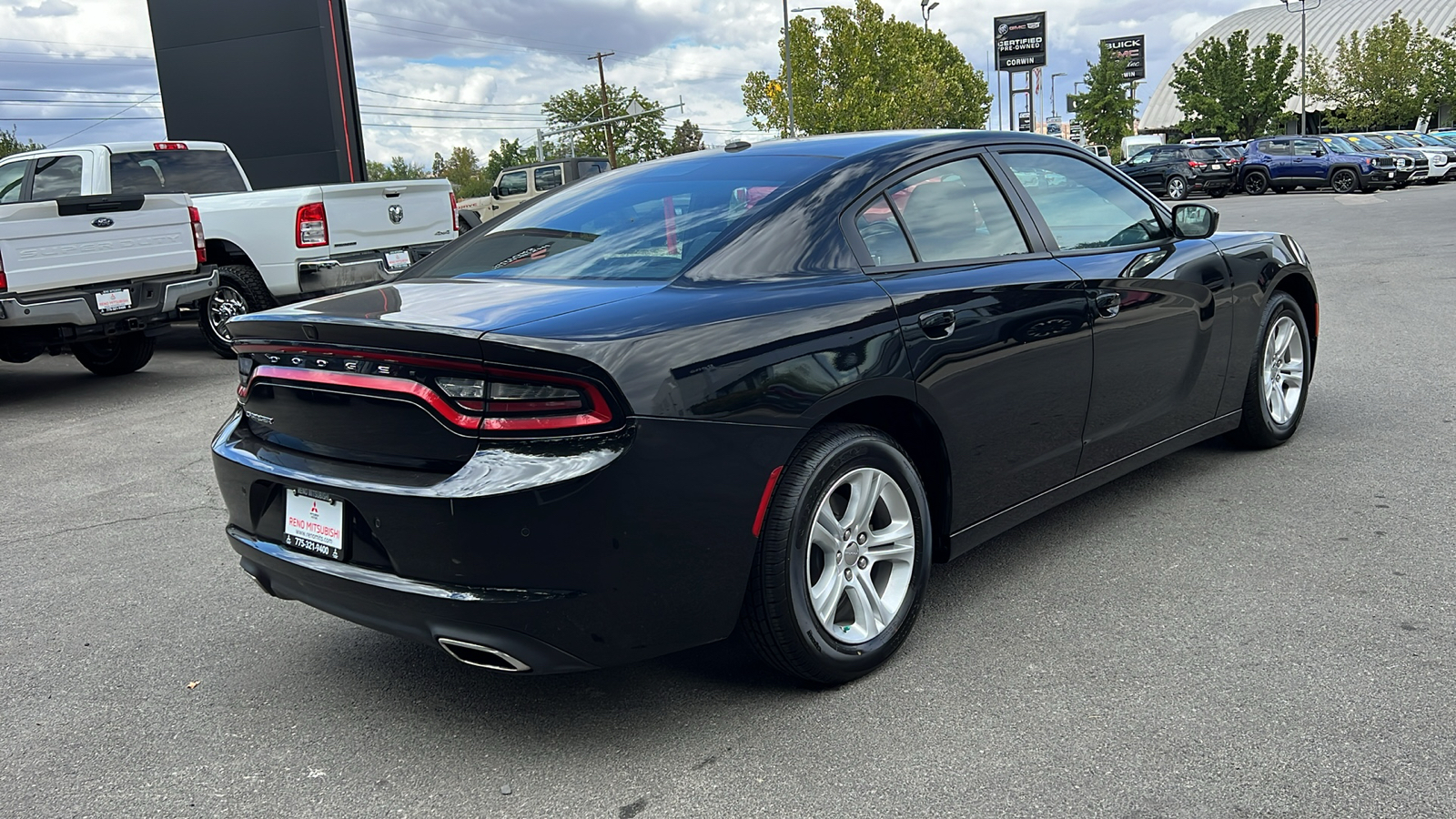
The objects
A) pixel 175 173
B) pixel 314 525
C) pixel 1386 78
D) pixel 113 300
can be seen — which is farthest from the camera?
pixel 1386 78

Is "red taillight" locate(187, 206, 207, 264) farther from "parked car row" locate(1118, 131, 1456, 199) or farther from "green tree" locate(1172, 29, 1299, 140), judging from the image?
"green tree" locate(1172, 29, 1299, 140)

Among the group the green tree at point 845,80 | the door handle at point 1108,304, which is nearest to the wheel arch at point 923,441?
the door handle at point 1108,304

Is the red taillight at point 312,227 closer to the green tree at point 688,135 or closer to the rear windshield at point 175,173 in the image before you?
the rear windshield at point 175,173

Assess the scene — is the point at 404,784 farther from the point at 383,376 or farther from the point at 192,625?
the point at 192,625

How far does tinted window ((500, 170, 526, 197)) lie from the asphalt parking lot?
2445 centimetres

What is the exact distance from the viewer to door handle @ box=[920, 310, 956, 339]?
3324 mm

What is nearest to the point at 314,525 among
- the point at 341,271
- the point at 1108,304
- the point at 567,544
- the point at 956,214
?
the point at 567,544

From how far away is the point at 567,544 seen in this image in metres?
2.61

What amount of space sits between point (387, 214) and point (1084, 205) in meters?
7.99

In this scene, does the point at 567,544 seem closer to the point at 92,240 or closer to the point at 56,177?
the point at 92,240

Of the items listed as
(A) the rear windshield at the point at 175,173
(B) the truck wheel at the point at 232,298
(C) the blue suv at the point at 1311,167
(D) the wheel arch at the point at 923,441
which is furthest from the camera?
(C) the blue suv at the point at 1311,167

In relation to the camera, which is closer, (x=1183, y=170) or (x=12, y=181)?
(x=12, y=181)

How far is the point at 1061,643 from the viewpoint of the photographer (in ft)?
11.2

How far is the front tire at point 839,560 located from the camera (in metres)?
2.94
